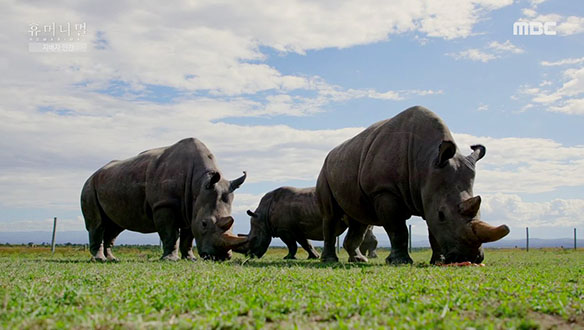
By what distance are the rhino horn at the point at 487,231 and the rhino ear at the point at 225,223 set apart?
5859 mm

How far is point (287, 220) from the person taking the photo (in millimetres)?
21516

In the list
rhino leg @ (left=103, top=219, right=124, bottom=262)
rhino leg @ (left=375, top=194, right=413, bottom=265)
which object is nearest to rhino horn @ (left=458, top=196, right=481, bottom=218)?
rhino leg @ (left=375, top=194, right=413, bottom=265)

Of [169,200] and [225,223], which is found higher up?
[169,200]

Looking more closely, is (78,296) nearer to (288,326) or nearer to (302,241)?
(288,326)

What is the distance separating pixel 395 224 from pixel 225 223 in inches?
158

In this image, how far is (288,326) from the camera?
4375 mm

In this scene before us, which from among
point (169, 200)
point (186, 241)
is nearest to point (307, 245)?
point (186, 241)

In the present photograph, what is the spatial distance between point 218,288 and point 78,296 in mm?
1448

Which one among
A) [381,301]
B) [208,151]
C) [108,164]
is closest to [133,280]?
[381,301]

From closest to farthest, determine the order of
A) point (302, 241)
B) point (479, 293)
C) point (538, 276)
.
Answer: point (479, 293) < point (538, 276) < point (302, 241)

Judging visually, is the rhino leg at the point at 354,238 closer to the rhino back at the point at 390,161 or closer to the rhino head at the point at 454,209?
the rhino back at the point at 390,161

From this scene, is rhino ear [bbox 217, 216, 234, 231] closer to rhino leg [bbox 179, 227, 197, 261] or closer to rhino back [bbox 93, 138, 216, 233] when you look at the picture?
rhino back [bbox 93, 138, 216, 233]

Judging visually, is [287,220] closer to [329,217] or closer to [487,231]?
[329,217]

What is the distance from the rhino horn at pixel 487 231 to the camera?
950cm
